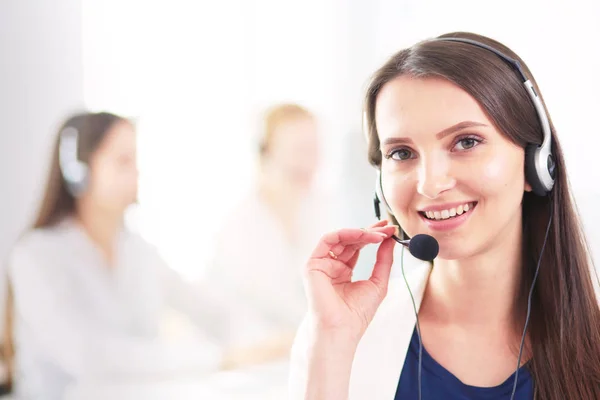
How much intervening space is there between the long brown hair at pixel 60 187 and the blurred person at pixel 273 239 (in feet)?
1.49

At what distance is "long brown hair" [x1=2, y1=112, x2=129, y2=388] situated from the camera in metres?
1.45

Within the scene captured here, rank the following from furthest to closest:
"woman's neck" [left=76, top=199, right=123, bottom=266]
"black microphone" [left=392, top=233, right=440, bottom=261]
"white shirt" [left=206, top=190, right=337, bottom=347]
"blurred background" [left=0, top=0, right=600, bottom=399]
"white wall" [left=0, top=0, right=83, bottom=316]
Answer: "white shirt" [left=206, top=190, right=337, bottom=347]
"woman's neck" [left=76, top=199, right=123, bottom=266]
"white wall" [left=0, top=0, right=83, bottom=316]
"blurred background" [left=0, top=0, right=600, bottom=399]
"black microphone" [left=392, top=233, right=440, bottom=261]

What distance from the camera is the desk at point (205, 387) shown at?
61.7 inches

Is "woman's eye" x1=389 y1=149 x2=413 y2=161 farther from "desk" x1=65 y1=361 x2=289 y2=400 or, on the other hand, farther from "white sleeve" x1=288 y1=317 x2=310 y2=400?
"desk" x1=65 y1=361 x2=289 y2=400

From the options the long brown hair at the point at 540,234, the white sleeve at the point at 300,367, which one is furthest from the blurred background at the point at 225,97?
the white sleeve at the point at 300,367

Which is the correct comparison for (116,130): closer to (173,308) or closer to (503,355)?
(173,308)

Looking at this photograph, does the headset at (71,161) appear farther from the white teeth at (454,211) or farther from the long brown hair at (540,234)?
the white teeth at (454,211)

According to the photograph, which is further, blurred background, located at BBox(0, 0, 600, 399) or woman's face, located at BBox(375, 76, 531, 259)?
blurred background, located at BBox(0, 0, 600, 399)

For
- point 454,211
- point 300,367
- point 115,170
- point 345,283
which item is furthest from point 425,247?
point 115,170

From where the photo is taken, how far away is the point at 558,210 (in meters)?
1.06

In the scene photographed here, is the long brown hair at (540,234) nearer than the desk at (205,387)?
Yes

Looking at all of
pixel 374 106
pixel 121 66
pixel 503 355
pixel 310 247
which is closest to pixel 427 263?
pixel 503 355

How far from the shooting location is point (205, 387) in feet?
Result: 5.68

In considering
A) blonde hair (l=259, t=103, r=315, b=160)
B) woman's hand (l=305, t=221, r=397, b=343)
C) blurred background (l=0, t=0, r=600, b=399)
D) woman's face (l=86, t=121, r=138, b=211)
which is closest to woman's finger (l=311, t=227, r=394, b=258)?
woman's hand (l=305, t=221, r=397, b=343)
